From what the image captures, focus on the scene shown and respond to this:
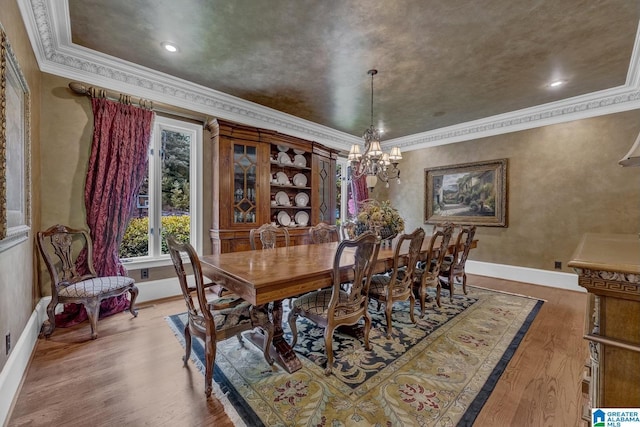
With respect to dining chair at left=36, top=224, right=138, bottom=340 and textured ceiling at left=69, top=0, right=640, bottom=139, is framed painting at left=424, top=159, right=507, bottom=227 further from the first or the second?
dining chair at left=36, top=224, right=138, bottom=340

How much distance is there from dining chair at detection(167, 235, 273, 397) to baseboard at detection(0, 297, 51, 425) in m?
0.93

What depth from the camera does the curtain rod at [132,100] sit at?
2.87 metres

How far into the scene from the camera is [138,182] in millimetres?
3164

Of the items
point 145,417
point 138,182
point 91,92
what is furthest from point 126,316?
point 91,92

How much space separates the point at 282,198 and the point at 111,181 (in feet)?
7.95

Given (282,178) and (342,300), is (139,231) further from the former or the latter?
(342,300)

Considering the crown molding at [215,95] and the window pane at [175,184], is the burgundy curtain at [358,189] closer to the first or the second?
the crown molding at [215,95]

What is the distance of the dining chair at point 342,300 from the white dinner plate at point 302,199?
9.12 feet

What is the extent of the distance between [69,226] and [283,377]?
9.42 feet

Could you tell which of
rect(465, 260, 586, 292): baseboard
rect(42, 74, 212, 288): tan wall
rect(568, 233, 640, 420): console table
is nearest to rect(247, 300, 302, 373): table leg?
rect(568, 233, 640, 420): console table

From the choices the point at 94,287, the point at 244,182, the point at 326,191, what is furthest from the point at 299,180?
the point at 94,287

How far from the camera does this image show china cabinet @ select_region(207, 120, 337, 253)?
150 inches

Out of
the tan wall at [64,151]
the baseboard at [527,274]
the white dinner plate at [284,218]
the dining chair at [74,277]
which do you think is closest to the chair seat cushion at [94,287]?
the dining chair at [74,277]

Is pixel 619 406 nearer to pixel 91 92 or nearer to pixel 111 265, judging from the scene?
pixel 111 265
